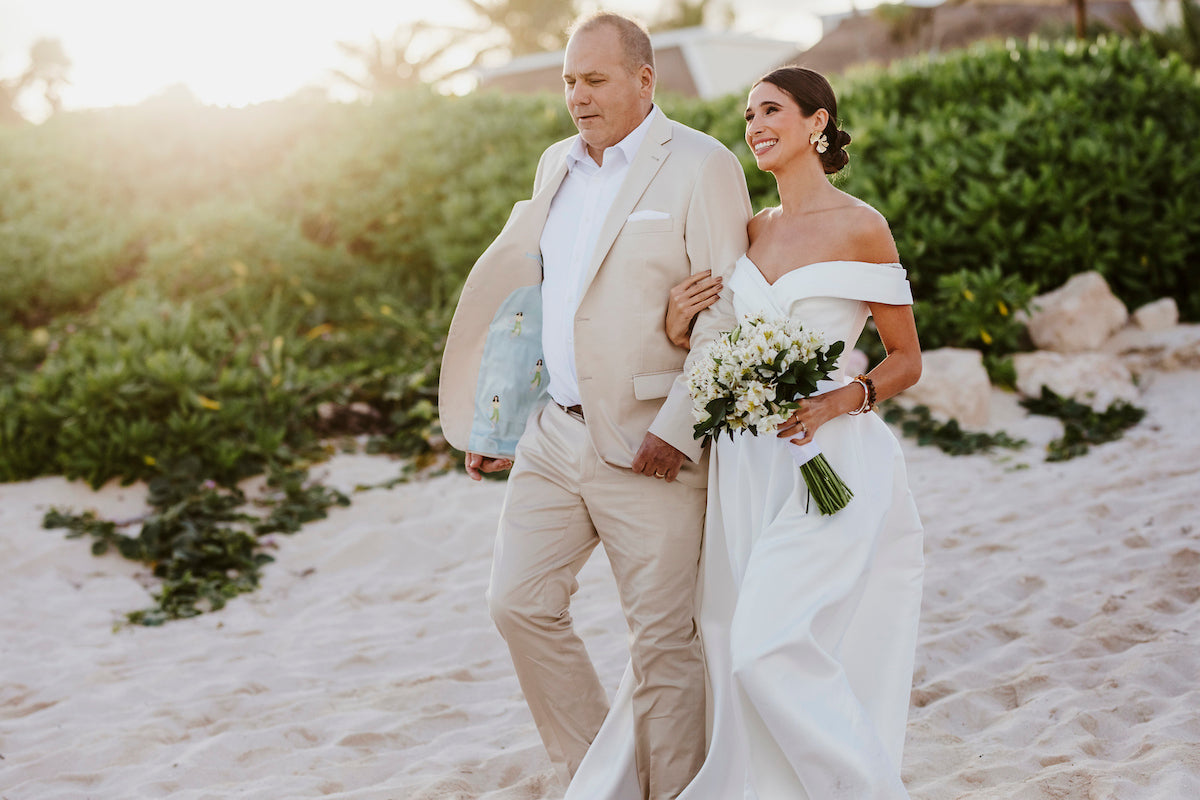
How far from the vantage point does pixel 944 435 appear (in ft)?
23.1

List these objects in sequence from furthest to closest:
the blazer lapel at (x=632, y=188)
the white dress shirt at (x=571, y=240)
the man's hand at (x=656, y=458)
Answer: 1. the white dress shirt at (x=571, y=240)
2. the blazer lapel at (x=632, y=188)
3. the man's hand at (x=656, y=458)

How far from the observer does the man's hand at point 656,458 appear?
294 cm

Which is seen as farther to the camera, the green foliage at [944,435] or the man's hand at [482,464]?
the green foliage at [944,435]

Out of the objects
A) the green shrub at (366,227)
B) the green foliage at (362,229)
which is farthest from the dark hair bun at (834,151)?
the green shrub at (366,227)

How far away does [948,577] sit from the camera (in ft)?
16.9

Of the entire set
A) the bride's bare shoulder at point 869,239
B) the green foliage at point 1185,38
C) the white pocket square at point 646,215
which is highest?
the green foliage at point 1185,38

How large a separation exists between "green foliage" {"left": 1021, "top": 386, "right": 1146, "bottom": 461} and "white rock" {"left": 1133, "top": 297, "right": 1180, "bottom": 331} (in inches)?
45.7

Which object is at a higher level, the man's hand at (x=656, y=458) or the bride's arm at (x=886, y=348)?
the bride's arm at (x=886, y=348)

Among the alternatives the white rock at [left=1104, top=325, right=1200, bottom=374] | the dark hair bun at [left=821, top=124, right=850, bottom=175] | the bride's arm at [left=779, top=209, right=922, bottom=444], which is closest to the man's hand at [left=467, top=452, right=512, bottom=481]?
the bride's arm at [left=779, top=209, right=922, bottom=444]

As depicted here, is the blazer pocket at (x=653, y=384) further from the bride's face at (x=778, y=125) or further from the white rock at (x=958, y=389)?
the white rock at (x=958, y=389)

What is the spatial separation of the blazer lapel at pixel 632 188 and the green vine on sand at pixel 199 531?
3.36 meters

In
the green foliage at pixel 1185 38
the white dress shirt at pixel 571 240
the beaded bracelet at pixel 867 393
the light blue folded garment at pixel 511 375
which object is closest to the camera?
the beaded bracelet at pixel 867 393

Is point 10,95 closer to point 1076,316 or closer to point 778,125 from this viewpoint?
point 1076,316

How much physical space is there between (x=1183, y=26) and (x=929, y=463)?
12457 millimetres
